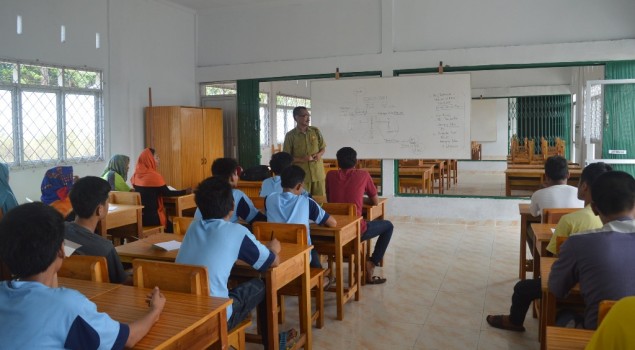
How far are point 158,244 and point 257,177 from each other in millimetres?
4129

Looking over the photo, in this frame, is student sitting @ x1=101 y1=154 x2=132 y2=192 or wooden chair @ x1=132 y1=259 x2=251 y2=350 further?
student sitting @ x1=101 y1=154 x2=132 y2=192

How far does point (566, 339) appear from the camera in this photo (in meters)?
1.80

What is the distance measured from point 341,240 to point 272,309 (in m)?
1.01

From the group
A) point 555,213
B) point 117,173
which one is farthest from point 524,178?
point 117,173

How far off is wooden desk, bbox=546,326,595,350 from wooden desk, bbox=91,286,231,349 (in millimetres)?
1164

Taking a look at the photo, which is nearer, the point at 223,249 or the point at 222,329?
the point at 222,329

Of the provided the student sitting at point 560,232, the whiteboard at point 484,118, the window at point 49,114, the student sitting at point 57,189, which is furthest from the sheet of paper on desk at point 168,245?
the whiteboard at point 484,118

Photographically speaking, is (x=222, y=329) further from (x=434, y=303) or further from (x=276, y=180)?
(x=276, y=180)

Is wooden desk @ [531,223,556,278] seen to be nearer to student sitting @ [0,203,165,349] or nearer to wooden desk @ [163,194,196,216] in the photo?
student sitting @ [0,203,165,349]

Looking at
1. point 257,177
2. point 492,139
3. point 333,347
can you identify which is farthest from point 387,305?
point 492,139

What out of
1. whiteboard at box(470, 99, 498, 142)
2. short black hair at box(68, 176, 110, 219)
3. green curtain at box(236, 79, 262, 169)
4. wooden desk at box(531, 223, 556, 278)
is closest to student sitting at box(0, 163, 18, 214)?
short black hair at box(68, 176, 110, 219)

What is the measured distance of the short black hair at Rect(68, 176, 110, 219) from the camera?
8.93ft

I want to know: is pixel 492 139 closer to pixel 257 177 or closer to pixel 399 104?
pixel 399 104

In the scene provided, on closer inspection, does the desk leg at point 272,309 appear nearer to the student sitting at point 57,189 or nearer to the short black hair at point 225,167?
the short black hair at point 225,167
